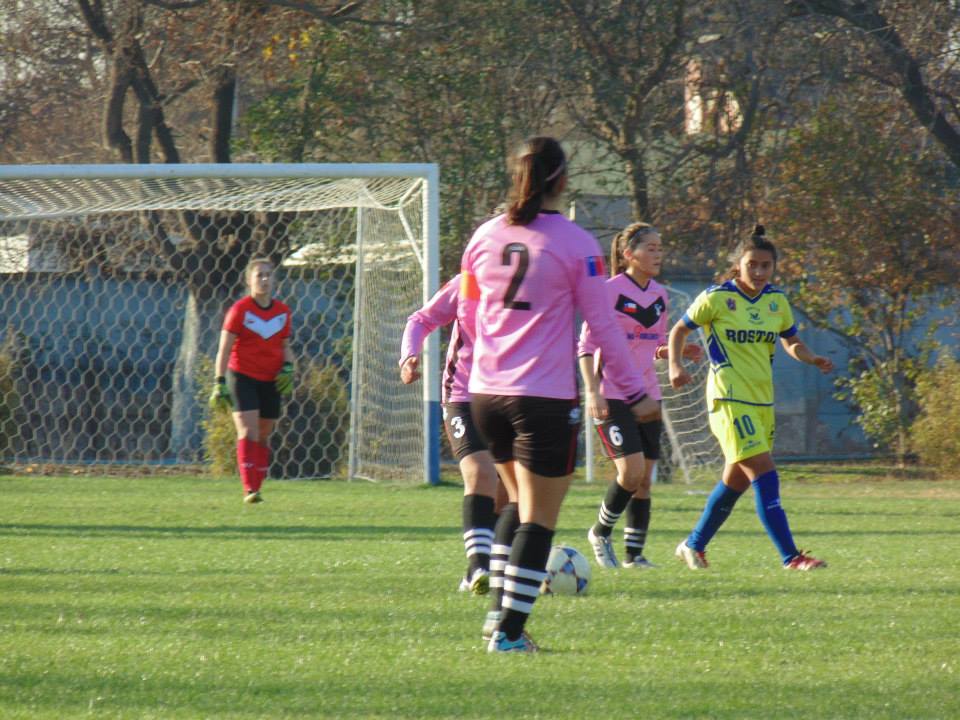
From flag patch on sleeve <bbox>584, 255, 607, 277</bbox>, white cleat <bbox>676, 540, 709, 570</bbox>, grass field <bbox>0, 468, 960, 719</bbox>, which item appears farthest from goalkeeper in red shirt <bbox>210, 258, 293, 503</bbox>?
flag patch on sleeve <bbox>584, 255, 607, 277</bbox>

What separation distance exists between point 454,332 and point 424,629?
61.9 inches

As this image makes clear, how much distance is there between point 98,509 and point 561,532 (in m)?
3.83

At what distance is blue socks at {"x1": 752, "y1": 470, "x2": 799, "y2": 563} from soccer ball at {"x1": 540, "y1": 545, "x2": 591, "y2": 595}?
4.36 feet

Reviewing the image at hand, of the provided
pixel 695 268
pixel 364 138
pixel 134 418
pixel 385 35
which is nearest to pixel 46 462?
pixel 134 418

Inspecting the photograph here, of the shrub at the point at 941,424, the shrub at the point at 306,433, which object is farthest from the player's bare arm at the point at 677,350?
the shrub at the point at 941,424

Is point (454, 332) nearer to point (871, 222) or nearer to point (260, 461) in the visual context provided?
point (260, 461)

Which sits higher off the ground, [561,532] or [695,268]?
[695,268]

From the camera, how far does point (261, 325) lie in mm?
10930

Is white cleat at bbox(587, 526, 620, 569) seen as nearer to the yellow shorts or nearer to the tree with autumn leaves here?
the yellow shorts

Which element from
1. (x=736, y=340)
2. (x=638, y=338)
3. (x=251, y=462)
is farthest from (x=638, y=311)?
(x=251, y=462)

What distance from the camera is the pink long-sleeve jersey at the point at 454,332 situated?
5742 mm

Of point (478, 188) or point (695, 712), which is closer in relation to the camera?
point (695, 712)

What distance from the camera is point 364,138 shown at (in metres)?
16.2

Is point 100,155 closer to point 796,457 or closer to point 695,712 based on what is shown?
point 796,457
